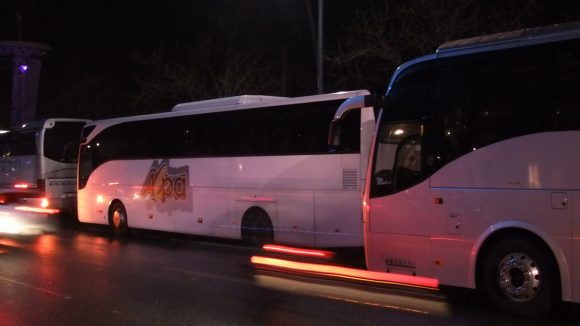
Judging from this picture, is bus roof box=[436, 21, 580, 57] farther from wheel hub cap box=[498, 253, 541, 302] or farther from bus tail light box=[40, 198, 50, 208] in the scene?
bus tail light box=[40, 198, 50, 208]

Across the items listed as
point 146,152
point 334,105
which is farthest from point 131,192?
point 334,105

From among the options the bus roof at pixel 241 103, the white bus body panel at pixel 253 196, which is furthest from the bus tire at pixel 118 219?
the bus roof at pixel 241 103

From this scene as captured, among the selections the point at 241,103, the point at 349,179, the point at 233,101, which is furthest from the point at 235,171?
the point at 349,179

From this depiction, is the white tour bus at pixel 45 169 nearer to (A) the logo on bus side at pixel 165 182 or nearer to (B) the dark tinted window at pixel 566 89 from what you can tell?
(A) the logo on bus side at pixel 165 182

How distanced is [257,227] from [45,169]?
919 centimetres

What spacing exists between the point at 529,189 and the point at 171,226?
31.6ft

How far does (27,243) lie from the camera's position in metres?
12.9

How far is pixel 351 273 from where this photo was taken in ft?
27.8

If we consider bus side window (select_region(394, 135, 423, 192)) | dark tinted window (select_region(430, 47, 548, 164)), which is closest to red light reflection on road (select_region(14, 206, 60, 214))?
bus side window (select_region(394, 135, 423, 192))

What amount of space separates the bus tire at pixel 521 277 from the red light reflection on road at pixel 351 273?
0.76 meters

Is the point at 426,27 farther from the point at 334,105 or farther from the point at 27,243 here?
the point at 27,243

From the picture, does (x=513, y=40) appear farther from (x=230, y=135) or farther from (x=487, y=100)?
(x=230, y=135)

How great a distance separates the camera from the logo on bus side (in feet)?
44.0

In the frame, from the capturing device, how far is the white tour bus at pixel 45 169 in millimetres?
17500
